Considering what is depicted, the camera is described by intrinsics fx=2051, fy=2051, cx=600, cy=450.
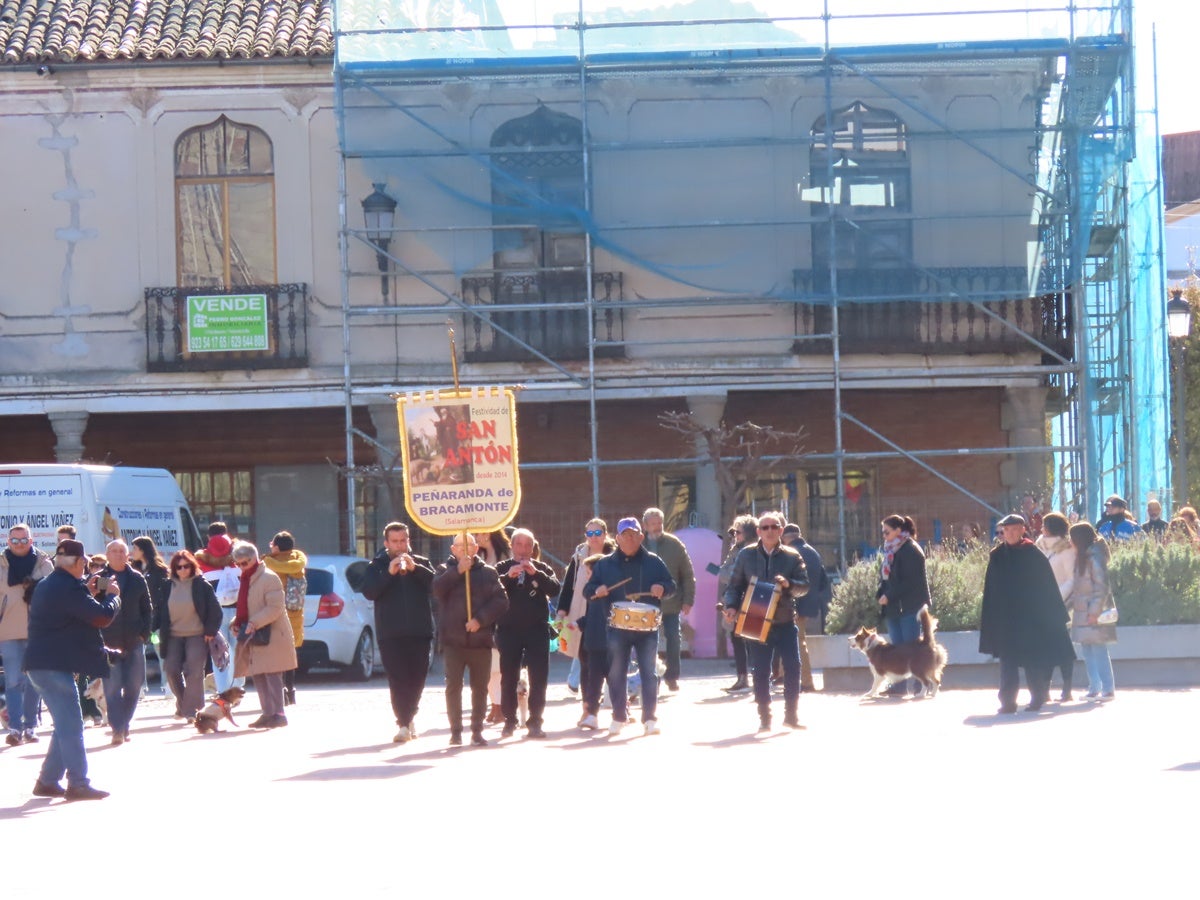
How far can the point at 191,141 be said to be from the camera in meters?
26.3

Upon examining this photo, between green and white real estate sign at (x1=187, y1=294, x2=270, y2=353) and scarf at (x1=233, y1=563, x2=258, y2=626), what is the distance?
1017cm

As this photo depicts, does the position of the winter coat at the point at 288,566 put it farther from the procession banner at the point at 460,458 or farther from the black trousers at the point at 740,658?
the black trousers at the point at 740,658

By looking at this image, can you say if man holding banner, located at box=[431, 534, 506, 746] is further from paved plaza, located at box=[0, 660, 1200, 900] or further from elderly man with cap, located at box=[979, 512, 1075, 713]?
elderly man with cap, located at box=[979, 512, 1075, 713]

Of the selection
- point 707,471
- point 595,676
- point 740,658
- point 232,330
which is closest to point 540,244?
point 707,471

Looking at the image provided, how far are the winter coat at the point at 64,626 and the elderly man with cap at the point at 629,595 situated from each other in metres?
4.03

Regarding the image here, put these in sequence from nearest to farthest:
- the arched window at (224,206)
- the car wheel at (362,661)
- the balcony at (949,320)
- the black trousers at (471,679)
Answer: the black trousers at (471,679), the car wheel at (362,661), the balcony at (949,320), the arched window at (224,206)

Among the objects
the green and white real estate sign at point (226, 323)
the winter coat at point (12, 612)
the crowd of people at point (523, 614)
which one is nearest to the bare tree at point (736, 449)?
the green and white real estate sign at point (226, 323)

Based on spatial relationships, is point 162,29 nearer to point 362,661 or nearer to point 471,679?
point 362,661

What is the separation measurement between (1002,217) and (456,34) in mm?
6994

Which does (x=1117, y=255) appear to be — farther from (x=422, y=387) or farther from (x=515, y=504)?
(x=515, y=504)

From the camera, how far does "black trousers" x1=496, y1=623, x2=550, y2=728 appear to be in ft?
48.4

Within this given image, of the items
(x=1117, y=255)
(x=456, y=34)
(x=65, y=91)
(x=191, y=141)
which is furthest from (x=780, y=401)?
(x=65, y=91)

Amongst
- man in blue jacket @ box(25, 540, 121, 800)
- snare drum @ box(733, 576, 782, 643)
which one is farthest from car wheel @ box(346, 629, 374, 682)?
man in blue jacket @ box(25, 540, 121, 800)

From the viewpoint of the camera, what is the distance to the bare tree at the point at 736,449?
24078mm
